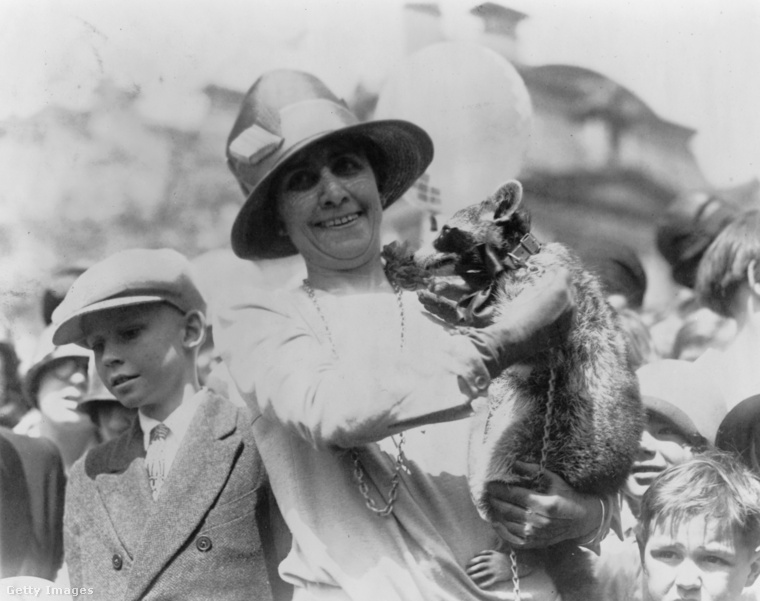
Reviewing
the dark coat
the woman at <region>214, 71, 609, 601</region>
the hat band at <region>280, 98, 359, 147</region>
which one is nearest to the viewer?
the woman at <region>214, 71, 609, 601</region>

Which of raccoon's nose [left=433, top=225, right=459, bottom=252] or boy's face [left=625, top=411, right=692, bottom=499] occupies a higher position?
raccoon's nose [left=433, top=225, right=459, bottom=252]

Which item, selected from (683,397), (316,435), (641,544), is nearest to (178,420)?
(316,435)

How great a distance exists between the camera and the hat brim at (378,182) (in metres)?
3.14

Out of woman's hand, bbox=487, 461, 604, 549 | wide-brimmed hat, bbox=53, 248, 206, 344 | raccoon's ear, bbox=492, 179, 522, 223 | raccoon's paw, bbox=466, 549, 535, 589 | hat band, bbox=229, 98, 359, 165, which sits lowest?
raccoon's paw, bbox=466, 549, 535, 589

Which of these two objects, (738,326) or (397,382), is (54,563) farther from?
(738,326)

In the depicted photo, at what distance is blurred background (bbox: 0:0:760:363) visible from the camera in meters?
3.63

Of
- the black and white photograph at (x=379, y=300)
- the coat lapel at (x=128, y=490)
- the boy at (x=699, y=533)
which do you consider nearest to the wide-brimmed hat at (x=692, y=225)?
the black and white photograph at (x=379, y=300)

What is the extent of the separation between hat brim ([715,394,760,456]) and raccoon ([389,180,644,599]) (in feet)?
2.46

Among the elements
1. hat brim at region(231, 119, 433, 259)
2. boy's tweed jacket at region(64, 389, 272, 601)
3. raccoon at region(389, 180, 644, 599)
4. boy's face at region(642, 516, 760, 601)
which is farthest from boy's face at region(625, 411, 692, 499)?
boy's tweed jacket at region(64, 389, 272, 601)

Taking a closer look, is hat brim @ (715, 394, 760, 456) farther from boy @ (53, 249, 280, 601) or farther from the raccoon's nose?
boy @ (53, 249, 280, 601)

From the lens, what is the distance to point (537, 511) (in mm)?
3018

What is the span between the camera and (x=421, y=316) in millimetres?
3178

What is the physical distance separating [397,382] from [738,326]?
6.02 ft

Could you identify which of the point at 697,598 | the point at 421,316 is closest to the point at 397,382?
the point at 421,316
